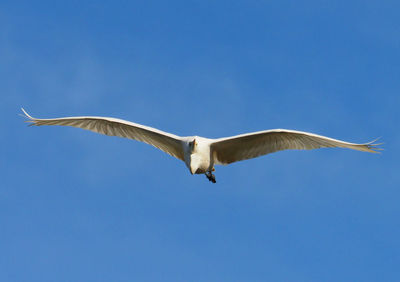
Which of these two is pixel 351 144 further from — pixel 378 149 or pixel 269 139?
pixel 269 139

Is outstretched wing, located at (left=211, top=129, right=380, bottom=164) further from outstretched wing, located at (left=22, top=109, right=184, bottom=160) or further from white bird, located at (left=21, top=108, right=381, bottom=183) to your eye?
outstretched wing, located at (left=22, top=109, right=184, bottom=160)

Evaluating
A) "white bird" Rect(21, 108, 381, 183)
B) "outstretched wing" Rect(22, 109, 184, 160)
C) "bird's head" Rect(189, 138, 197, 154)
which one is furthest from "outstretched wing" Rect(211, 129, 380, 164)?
"outstretched wing" Rect(22, 109, 184, 160)

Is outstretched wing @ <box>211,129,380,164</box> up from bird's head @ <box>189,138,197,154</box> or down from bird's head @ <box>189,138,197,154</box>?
up

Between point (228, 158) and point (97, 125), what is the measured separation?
19.3ft

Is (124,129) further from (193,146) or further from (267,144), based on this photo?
(267,144)

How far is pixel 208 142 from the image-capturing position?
26016 mm

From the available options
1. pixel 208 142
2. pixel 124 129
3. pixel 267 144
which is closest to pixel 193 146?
pixel 208 142

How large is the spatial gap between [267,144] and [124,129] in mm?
6174

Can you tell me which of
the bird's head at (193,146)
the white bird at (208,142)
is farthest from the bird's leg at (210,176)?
the bird's head at (193,146)

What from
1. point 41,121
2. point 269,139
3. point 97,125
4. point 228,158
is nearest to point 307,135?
point 269,139

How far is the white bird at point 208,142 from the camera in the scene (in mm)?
25578

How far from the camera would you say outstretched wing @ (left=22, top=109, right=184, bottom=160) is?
88.9ft

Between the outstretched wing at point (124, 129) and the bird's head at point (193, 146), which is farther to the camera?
the outstretched wing at point (124, 129)

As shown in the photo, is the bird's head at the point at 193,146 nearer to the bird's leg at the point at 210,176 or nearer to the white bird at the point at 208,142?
the white bird at the point at 208,142
